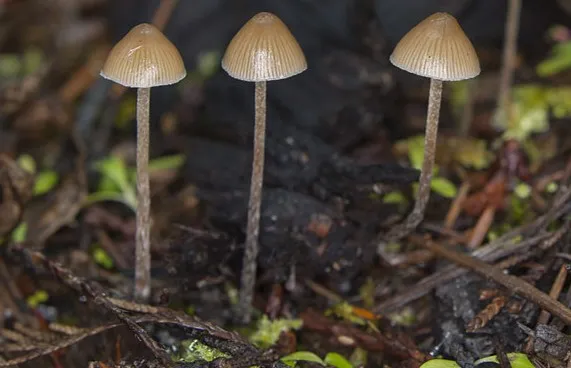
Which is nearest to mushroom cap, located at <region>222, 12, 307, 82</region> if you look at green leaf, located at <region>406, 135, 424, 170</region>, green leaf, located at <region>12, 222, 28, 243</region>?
green leaf, located at <region>406, 135, 424, 170</region>

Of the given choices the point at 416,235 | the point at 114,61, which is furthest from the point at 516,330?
the point at 114,61

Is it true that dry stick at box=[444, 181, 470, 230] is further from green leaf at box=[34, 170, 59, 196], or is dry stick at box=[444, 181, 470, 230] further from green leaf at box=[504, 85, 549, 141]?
green leaf at box=[34, 170, 59, 196]

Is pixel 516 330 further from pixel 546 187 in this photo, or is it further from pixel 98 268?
pixel 98 268

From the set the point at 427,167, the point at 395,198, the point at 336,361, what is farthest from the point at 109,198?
the point at 427,167

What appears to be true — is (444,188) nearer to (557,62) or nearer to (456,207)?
(456,207)

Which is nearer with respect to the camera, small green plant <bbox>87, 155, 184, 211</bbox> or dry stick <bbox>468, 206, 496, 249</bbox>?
dry stick <bbox>468, 206, 496, 249</bbox>

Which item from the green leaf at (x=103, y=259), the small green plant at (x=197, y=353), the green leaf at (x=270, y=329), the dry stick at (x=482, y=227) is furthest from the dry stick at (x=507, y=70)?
the green leaf at (x=103, y=259)
